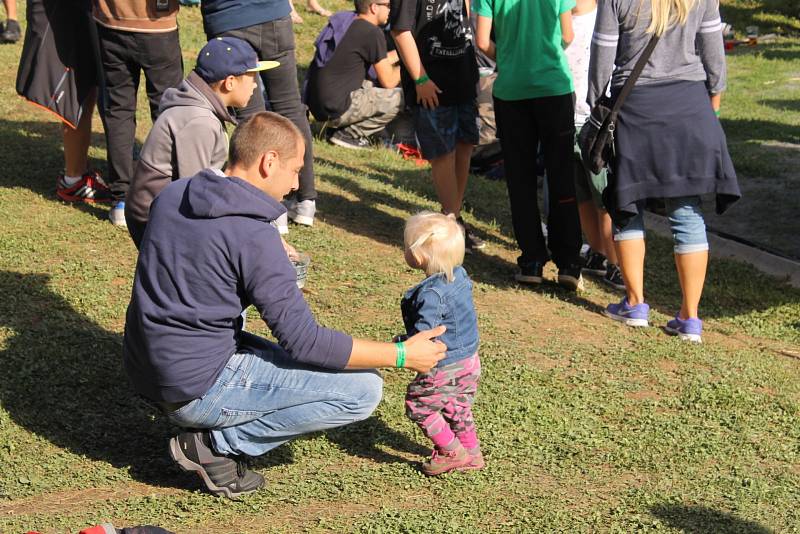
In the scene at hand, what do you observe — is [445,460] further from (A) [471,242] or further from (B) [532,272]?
(A) [471,242]

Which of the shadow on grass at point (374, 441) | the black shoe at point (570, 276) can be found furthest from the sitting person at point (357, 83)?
the shadow on grass at point (374, 441)

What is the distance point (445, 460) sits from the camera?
4.01 metres

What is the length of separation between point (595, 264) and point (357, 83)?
3.49 m

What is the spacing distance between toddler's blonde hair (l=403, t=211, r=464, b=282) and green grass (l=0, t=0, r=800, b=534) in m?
0.84

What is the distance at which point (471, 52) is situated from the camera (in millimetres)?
6508

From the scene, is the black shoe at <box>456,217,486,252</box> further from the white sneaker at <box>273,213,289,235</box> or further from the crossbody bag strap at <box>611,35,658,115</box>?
the crossbody bag strap at <box>611,35,658,115</box>

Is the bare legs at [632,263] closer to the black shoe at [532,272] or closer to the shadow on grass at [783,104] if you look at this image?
the black shoe at [532,272]

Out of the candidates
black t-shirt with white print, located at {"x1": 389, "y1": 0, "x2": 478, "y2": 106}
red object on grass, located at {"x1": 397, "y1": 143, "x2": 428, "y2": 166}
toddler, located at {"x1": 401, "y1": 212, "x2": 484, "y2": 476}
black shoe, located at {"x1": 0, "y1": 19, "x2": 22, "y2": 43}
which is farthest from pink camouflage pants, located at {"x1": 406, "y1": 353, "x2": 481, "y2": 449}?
black shoe, located at {"x1": 0, "y1": 19, "x2": 22, "y2": 43}

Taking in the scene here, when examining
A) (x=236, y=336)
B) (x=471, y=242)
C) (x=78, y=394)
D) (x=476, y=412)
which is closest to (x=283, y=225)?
(x=471, y=242)

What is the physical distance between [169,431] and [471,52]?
327 centimetres

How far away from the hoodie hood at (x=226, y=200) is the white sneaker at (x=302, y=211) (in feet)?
10.6

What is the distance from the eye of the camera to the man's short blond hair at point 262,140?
3633 millimetres

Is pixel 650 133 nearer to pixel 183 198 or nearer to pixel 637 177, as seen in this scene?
pixel 637 177

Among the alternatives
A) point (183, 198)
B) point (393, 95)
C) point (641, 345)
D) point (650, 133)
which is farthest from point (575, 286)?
point (393, 95)
